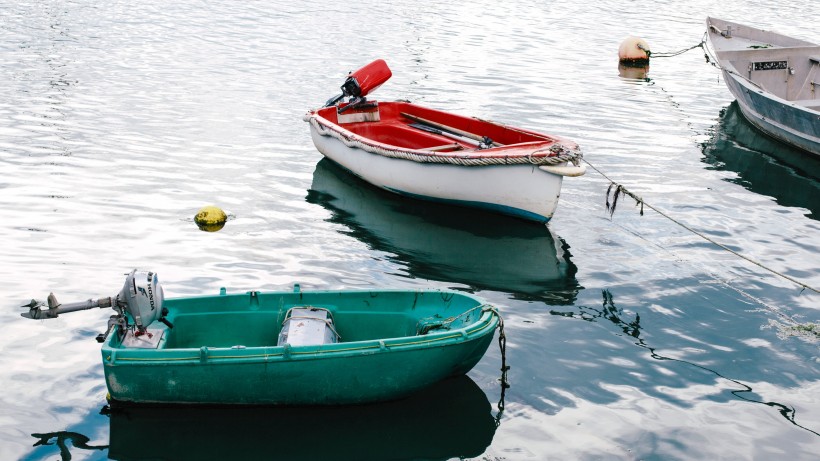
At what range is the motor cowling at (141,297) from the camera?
809cm

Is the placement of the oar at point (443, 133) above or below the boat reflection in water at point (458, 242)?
above

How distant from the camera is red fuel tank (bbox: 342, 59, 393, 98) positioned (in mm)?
15703

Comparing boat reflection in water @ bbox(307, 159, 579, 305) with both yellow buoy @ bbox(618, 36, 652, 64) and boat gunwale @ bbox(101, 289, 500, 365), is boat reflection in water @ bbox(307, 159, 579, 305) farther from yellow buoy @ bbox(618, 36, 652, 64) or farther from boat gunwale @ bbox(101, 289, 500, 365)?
yellow buoy @ bbox(618, 36, 652, 64)

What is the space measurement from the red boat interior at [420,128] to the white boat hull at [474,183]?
679 millimetres

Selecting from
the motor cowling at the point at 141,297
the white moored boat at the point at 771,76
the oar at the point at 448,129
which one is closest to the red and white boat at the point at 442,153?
the oar at the point at 448,129

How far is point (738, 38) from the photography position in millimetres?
21531

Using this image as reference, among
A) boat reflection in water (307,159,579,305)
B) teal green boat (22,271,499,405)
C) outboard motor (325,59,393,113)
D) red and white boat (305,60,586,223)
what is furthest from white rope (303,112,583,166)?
teal green boat (22,271,499,405)

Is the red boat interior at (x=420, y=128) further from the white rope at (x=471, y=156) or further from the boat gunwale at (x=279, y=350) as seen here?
the boat gunwale at (x=279, y=350)

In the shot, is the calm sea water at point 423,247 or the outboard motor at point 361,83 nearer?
the calm sea water at point 423,247

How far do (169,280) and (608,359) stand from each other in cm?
540

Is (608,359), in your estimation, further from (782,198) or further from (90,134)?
(90,134)

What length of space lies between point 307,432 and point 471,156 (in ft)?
19.0

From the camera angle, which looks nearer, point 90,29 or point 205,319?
point 205,319

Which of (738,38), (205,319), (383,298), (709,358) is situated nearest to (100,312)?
(205,319)
